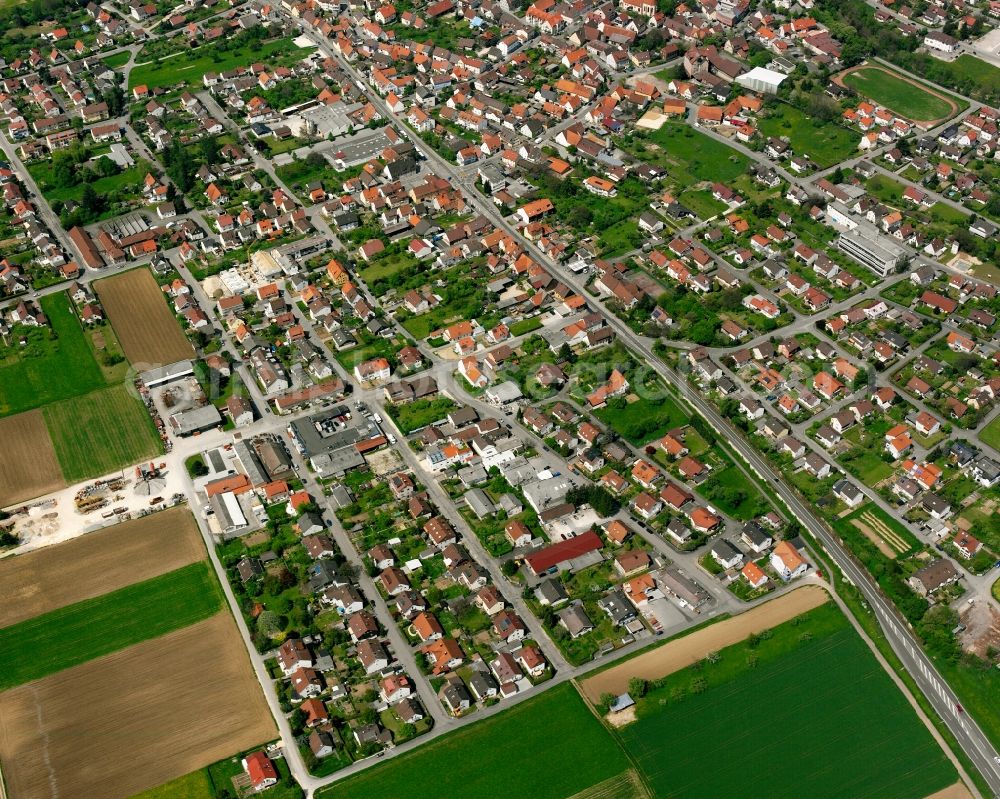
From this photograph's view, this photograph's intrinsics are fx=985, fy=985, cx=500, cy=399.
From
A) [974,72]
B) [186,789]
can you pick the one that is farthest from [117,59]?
[974,72]

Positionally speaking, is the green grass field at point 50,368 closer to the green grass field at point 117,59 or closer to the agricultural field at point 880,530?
the green grass field at point 117,59

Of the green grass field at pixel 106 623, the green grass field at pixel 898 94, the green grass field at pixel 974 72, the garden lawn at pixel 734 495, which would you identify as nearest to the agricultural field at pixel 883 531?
the garden lawn at pixel 734 495

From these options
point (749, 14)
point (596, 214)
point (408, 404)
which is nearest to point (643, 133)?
point (596, 214)

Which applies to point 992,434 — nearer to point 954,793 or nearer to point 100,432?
point 954,793

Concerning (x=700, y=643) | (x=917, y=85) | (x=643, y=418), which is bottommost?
(x=700, y=643)

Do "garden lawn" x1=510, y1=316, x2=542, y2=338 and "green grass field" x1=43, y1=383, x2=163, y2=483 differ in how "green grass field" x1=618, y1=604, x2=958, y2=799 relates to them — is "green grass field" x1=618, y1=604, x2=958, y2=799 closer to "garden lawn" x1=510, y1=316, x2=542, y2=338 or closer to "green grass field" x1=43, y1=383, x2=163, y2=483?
"garden lawn" x1=510, y1=316, x2=542, y2=338

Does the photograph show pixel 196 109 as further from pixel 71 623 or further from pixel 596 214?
pixel 71 623

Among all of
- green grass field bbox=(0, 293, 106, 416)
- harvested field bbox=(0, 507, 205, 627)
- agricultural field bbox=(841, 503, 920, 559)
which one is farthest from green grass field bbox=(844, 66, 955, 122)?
harvested field bbox=(0, 507, 205, 627)
